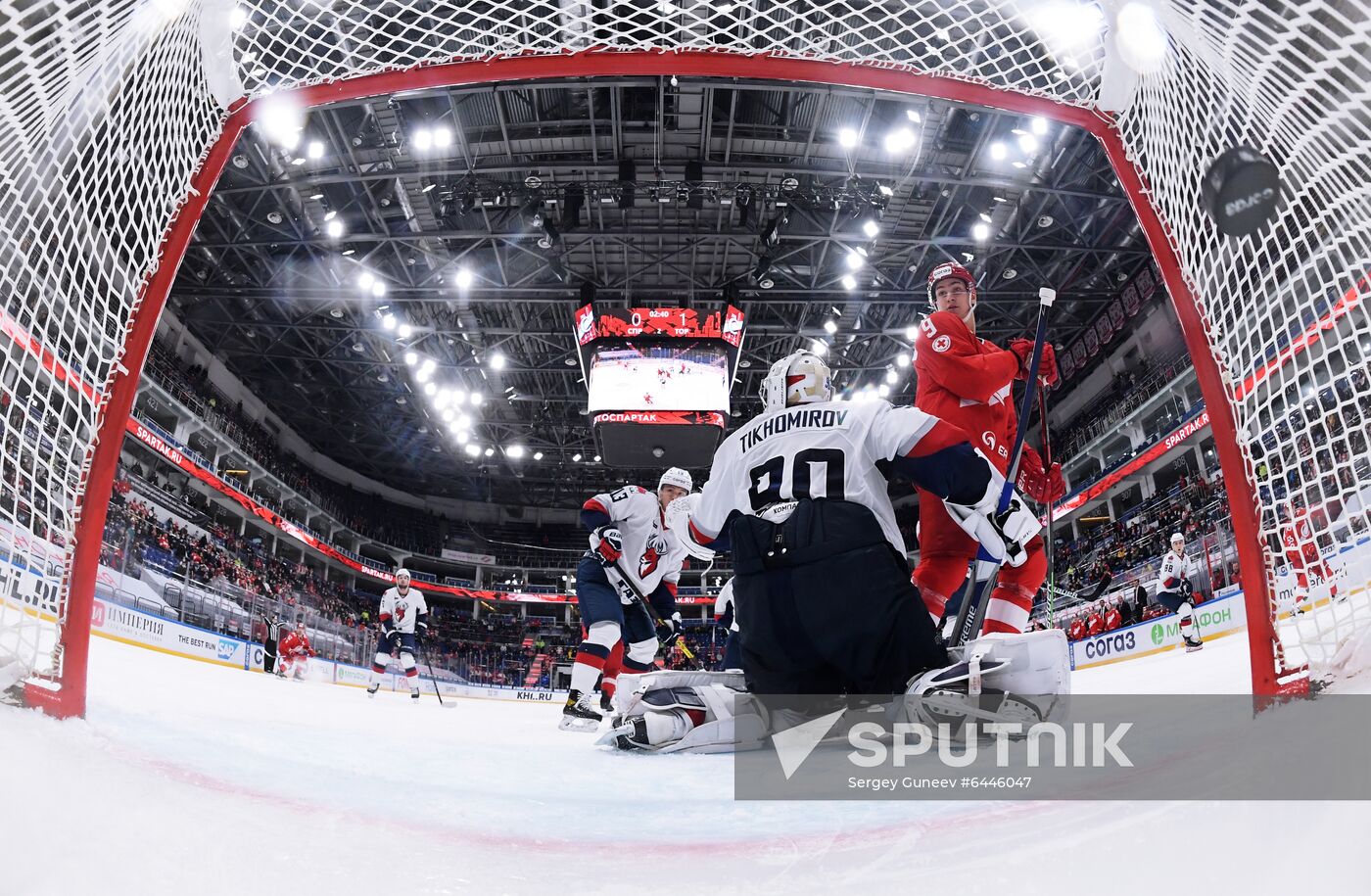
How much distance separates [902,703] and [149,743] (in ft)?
5.07

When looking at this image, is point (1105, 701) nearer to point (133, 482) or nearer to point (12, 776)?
point (12, 776)

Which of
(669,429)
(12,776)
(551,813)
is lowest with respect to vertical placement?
(551,813)

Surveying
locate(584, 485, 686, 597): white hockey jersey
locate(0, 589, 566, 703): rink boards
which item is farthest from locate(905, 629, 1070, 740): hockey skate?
locate(0, 589, 566, 703): rink boards

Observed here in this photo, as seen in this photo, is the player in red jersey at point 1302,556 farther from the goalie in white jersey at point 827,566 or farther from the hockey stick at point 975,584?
the hockey stick at point 975,584

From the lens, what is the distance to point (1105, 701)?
2.43 metres

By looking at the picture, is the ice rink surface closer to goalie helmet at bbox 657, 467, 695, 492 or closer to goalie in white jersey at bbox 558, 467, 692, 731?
goalie in white jersey at bbox 558, 467, 692, 731

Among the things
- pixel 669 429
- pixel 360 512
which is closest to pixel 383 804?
pixel 669 429

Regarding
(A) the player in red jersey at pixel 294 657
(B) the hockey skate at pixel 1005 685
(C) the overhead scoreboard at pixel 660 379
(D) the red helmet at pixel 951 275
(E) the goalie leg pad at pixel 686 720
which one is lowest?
(A) the player in red jersey at pixel 294 657

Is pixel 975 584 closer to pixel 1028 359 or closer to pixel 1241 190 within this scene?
pixel 1028 359

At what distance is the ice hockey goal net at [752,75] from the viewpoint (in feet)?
4.90

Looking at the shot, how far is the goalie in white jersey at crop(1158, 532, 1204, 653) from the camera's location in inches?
300

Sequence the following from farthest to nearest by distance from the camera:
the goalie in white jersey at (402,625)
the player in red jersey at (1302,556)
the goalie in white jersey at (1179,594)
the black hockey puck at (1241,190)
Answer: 1. the goalie in white jersey at (402,625)
2. the goalie in white jersey at (1179,594)
3. the player in red jersey at (1302,556)
4. the black hockey puck at (1241,190)

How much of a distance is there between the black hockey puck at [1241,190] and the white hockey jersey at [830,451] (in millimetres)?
841

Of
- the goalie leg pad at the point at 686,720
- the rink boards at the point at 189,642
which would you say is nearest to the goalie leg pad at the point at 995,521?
the goalie leg pad at the point at 686,720
